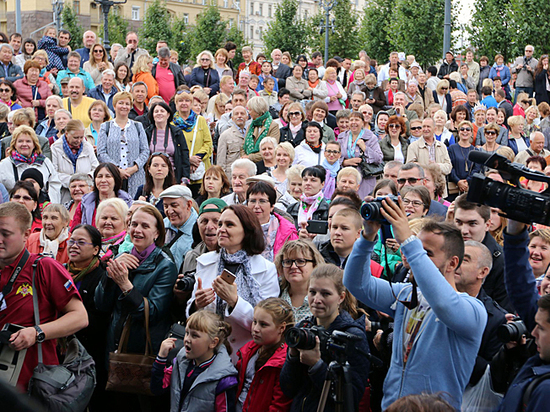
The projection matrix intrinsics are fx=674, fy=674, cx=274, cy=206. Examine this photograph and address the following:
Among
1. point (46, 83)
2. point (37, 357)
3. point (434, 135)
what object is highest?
point (46, 83)

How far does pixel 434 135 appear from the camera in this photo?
1108cm

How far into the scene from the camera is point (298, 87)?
14.9 metres

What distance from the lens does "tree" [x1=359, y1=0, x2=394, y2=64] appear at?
31031 millimetres

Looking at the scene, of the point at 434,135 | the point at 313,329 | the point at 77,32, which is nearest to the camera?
the point at 313,329

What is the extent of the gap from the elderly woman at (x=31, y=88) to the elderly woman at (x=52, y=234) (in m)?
5.93

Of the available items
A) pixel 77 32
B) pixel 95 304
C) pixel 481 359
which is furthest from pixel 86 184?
pixel 77 32

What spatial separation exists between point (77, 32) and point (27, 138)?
40.5 meters

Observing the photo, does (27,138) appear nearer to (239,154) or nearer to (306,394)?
(239,154)

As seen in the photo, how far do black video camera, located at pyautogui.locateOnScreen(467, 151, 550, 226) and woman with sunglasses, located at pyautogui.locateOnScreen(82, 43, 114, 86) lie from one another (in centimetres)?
1104

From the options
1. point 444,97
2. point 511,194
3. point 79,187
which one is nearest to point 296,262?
point 511,194

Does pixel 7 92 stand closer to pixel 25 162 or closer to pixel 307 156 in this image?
pixel 25 162

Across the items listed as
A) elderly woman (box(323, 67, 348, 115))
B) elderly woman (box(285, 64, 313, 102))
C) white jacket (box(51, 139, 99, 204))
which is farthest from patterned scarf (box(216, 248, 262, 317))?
elderly woman (box(323, 67, 348, 115))

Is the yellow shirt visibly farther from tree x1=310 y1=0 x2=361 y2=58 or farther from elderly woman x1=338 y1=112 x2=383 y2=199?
tree x1=310 y1=0 x2=361 y2=58

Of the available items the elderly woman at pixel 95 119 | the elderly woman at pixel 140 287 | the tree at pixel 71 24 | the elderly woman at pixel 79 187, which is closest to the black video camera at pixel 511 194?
the elderly woman at pixel 140 287
